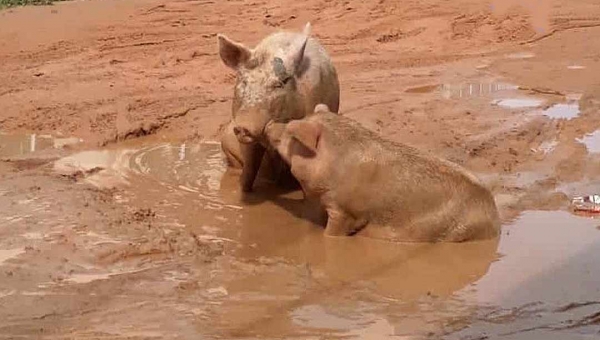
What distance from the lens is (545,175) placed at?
316 inches

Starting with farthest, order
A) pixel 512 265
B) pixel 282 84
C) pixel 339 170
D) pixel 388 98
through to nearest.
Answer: pixel 388 98, pixel 282 84, pixel 339 170, pixel 512 265

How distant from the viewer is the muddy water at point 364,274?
17.0 feet

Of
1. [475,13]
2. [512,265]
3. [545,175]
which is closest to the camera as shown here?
[512,265]

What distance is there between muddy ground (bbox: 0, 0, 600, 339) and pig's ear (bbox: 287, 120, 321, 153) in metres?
0.61

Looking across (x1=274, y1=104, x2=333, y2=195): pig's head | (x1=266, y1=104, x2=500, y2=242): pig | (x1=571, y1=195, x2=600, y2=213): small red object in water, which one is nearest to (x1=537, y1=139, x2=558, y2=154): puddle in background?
(x1=571, y1=195, x2=600, y2=213): small red object in water

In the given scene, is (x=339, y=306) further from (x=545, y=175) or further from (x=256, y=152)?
(x=545, y=175)

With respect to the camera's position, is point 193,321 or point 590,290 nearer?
point 193,321

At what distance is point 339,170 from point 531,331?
1.93m

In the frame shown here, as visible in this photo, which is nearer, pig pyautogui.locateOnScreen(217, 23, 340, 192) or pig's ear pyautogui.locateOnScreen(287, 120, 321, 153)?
pig's ear pyautogui.locateOnScreen(287, 120, 321, 153)

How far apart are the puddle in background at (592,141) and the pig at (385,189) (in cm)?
250

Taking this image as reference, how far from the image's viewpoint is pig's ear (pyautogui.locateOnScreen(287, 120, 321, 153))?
6.67 metres

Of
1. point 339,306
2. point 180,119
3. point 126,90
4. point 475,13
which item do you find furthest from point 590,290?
point 475,13

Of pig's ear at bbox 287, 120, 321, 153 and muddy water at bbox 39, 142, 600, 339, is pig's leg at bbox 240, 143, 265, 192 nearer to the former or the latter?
muddy water at bbox 39, 142, 600, 339

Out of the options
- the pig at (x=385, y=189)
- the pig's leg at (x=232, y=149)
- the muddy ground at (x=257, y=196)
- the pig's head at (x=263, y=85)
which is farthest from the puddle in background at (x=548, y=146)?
the pig's leg at (x=232, y=149)
